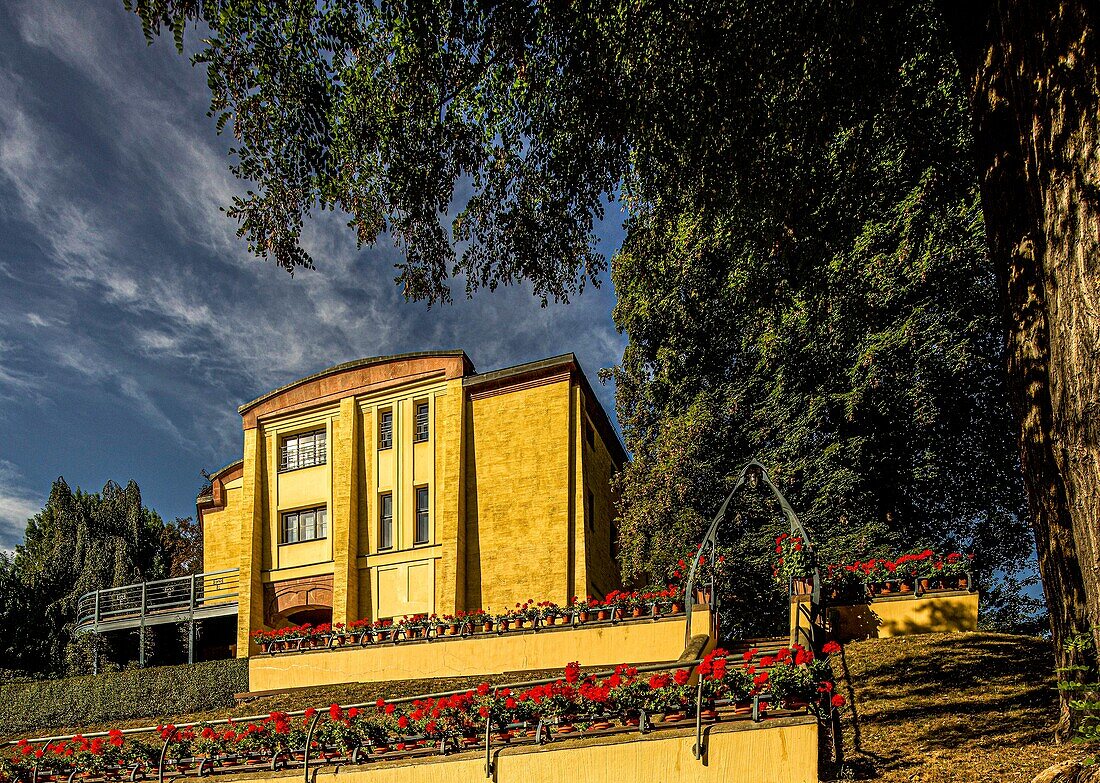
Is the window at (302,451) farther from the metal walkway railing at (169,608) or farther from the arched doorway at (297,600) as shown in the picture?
the metal walkway railing at (169,608)

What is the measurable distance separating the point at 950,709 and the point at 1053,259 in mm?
6890

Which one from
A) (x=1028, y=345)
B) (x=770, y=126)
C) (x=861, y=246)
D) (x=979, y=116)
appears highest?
(x=861, y=246)

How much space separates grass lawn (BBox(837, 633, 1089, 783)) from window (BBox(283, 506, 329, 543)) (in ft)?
51.0

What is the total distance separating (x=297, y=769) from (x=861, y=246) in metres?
14.2

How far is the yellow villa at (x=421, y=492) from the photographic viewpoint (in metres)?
21.0

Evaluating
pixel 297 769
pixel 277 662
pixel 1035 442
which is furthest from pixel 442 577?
pixel 1035 442

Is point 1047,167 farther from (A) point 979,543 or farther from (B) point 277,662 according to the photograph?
(B) point 277,662

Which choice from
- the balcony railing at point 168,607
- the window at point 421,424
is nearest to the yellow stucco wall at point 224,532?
the balcony railing at point 168,607

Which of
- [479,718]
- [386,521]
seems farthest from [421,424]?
[479,718]

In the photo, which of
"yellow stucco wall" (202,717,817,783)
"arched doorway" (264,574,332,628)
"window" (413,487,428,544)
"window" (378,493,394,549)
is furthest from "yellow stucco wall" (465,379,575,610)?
"yellow stucco wall" (202,717,817,783)

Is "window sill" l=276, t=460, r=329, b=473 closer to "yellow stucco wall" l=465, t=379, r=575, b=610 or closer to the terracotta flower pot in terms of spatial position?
"yellow stucco wall" l=465, t=379, r=575, b=610

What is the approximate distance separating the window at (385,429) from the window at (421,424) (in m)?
0.80

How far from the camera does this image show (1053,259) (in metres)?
4.18

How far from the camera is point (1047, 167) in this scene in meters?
4.26
